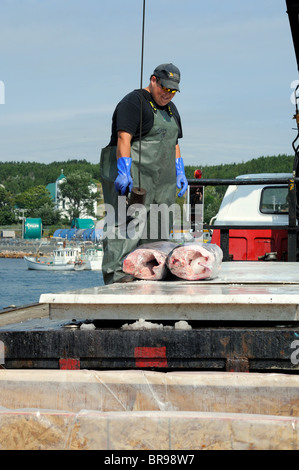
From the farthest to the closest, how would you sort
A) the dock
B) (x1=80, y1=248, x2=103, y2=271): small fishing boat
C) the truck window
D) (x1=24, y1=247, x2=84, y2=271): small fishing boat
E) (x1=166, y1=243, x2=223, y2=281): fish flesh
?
(x1=80, y1=248, x2=103, y2=271): small fishing boat, (x1=24, y1=247, x2=84, y2=271): small fishing boat, the truck window, (x1=166, y1=243, x2=223, y2=281): fish flesh, the dock

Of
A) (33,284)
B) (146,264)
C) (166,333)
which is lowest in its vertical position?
(33,284)

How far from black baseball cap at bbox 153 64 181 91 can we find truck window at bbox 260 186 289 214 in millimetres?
4068

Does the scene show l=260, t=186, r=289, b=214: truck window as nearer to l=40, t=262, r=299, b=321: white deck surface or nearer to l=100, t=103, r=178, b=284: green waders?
l=100, t=103, r=178, b=284: green waders

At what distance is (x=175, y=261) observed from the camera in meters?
4.04

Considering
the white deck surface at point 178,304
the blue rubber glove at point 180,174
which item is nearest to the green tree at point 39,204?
the blue rubber glove at point 180,174

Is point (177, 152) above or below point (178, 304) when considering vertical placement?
above

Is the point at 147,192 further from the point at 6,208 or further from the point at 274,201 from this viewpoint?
the point at 6,208

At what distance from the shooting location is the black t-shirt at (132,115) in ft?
17.7

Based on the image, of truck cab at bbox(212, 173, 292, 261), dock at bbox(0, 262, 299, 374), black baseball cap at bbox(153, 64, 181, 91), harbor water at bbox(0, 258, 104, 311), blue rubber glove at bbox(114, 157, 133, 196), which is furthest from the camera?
harbor water at bbox(0, 258, 104, 311)

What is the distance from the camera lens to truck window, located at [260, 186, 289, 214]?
934cm

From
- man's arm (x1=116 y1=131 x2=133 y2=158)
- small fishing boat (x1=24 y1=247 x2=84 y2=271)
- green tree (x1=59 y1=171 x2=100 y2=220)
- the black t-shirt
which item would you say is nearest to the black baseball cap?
the black t-shirt

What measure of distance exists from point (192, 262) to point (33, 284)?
6091 cm

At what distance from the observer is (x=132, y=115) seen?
5.41m

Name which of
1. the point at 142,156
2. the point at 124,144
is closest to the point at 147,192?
the point at 142,156
